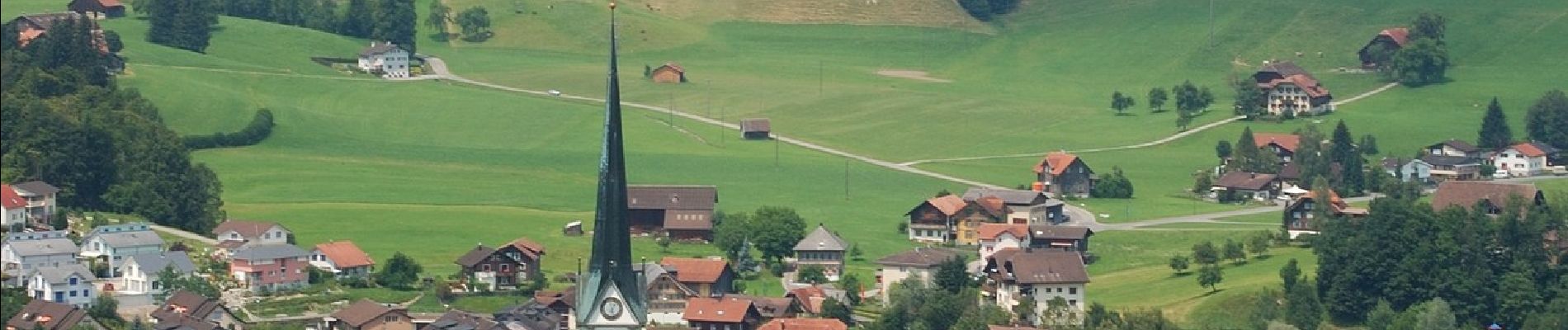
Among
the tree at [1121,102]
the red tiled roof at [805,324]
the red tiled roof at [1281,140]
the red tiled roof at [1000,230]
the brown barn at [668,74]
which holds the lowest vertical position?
the red tiled roof at [805,324]

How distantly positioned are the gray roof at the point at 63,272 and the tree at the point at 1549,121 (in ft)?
250

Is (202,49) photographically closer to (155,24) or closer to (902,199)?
(155,24)

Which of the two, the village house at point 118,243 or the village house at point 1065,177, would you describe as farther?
the village house at point 1065,177

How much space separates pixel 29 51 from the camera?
449ft

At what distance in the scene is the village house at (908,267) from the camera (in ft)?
368

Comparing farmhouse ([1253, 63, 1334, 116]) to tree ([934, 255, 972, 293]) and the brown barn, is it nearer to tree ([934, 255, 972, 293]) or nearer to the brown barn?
the brown barn

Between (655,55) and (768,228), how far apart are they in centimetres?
7921

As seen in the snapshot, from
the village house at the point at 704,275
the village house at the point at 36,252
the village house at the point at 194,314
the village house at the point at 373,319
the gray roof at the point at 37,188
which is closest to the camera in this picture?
the village house at the point at 194,314

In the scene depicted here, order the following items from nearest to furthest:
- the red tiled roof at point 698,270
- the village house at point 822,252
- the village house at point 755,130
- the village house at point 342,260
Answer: the red tiled roof at point 698,270, the village house at point 342,260, the village house at point 822,252, the village house at point 755,130

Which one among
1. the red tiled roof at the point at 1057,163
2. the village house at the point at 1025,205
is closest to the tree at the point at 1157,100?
the red tiled roof at the point at 1057,163

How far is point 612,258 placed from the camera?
50969 mm

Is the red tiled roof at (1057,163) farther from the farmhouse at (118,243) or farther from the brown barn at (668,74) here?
the farmhouse at (118,243)

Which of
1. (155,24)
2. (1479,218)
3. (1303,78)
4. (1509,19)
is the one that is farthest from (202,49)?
(1479,218)

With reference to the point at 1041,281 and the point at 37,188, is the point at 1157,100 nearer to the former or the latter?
the point at 1041,281
